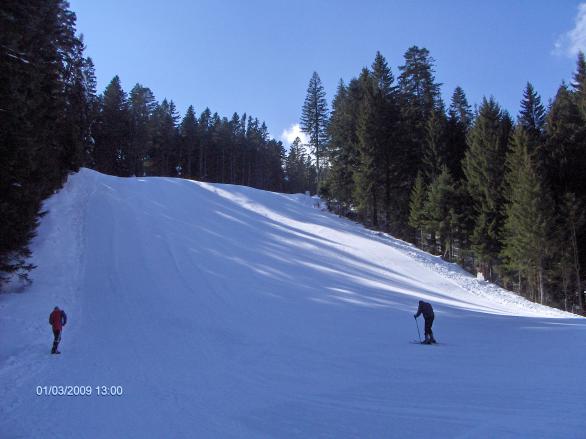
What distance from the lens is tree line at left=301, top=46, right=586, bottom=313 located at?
28578 mm

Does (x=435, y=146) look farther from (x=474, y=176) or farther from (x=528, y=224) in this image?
(x=528, y=224)

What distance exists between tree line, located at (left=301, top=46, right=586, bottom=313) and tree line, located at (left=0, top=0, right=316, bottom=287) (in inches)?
1005

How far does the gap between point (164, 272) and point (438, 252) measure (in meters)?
27.2

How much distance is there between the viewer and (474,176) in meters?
33.9

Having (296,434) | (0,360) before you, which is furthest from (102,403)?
Answer: (0,360)

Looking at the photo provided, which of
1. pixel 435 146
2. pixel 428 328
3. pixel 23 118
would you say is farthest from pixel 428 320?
pixel 435 146

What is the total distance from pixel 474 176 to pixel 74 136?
1234 inches

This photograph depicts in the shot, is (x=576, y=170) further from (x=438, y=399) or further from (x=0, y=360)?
(x=0, y=360)

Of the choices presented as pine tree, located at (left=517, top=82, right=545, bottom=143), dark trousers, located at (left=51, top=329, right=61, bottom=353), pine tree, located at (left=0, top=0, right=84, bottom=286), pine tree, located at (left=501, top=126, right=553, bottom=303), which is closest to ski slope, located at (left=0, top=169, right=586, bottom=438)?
dark trousers, located at (left=51, top=329, right=61, bottom=353)

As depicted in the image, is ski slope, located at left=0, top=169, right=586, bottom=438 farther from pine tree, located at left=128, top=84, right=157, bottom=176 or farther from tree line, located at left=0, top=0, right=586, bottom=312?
pine tree, located at left=128, top=84, right=157, bottom=176

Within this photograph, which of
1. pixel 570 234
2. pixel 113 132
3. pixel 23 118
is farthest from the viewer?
pixel 113 132

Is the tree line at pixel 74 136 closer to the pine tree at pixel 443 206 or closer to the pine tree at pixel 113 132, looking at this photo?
the pine tree at pixel 113 132

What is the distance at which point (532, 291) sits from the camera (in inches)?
1187

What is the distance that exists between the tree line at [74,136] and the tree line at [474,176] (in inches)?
1005
